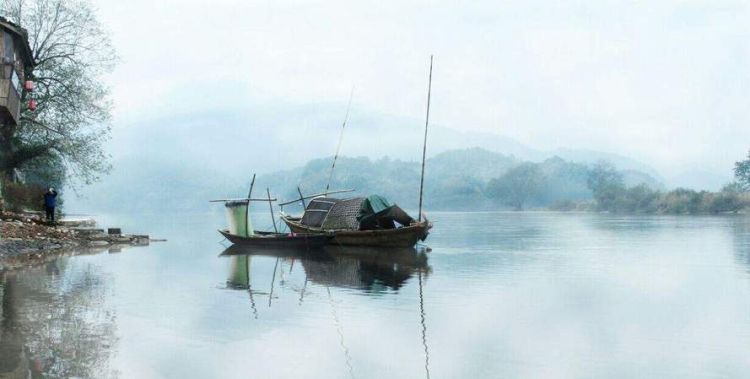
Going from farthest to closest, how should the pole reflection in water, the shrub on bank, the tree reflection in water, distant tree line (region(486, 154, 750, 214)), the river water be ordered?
distant tree line (region(486, 154, 750, 214)), the shrub on bank, the pole reflection in water, the river water, the tree reflection in water

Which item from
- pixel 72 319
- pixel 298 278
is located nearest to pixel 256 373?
pixel 72 319

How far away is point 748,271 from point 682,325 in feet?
49.0

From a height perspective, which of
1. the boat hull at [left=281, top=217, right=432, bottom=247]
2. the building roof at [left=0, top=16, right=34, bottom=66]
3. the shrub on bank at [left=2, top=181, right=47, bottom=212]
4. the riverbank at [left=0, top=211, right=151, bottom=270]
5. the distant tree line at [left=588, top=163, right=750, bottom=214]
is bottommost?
the riverbank at [left=0, top=211, right=151, bottom=270]

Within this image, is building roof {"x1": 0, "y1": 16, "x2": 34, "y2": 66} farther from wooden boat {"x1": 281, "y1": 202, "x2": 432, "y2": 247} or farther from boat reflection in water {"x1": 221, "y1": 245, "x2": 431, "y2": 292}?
wooden boat {"x1": 281, "y1": 202, "x2": 432, "y2": 247}

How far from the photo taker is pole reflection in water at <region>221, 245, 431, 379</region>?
19250 mm

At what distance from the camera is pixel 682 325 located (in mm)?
16141

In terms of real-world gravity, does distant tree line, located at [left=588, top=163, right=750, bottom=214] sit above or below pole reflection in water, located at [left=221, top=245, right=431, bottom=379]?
above

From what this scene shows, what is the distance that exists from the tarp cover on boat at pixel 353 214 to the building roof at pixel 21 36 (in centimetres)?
1680

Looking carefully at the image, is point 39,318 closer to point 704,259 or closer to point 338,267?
point 338,267

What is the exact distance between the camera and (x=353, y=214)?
137 feet

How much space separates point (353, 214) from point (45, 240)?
609 inches

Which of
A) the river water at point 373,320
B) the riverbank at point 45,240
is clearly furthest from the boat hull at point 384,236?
the riverbank at point 45,240

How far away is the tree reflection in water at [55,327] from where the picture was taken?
11.0 m

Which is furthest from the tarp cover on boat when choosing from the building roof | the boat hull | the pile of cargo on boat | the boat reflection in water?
the building roof
